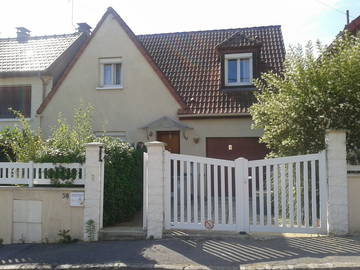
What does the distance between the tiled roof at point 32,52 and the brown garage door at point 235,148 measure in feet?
23.0

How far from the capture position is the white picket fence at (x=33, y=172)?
746 cm

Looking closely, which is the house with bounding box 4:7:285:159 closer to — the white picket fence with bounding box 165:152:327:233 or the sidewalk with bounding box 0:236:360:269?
the white picket fence with bounding box 165:152:327:233

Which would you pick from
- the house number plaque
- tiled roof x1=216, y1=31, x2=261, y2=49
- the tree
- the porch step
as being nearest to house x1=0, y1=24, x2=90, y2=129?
tiled roof x1=216, y1=31, x2=261, y2=49

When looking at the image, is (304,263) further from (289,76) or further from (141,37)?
(141,37)

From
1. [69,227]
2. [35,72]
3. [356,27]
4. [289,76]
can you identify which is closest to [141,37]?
[35,72]

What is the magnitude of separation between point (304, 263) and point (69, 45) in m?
13.9

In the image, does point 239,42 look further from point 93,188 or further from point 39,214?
point 39,214

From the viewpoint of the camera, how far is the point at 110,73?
14125 mm

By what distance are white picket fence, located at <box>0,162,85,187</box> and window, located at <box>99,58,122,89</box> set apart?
671cm

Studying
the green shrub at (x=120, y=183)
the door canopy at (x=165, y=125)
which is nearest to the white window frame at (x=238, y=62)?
the door canopy at (x=165, y=125)

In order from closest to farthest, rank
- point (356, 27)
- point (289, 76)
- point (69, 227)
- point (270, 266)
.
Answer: point (270, 266), point (69, 227), point (289, 76), point (356, 27)

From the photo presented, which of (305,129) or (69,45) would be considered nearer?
(305,129)

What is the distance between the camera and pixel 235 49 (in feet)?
45.6

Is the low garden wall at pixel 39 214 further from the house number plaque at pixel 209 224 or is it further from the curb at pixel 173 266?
the house number plaque at pixel 209 224
